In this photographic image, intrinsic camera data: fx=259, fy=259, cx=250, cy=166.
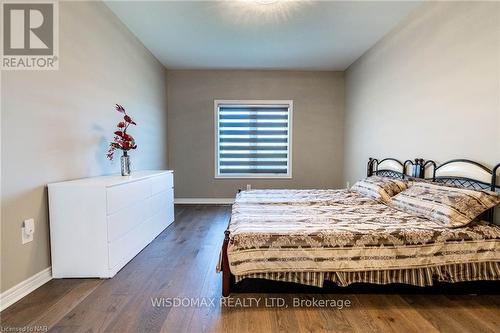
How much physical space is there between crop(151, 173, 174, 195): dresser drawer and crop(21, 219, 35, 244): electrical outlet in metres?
1.29

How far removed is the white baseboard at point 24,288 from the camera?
1742 mm

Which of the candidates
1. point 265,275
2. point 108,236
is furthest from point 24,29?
point 265,275

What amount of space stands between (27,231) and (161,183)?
5.35ft

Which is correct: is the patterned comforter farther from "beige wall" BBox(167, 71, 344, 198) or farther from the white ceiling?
"beige wall" BBox(167, 71, 344, 198)

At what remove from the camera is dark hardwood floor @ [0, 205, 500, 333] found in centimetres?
159

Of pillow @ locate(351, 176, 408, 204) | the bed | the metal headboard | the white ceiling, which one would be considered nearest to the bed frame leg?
the bed

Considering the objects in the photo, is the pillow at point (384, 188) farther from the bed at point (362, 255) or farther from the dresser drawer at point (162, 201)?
the dresser drawer at point (162, 201)

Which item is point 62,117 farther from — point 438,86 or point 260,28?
point 438,86

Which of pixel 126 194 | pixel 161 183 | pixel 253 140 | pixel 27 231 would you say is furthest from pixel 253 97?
pixel 27 231

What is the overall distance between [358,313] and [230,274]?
90 centimetres

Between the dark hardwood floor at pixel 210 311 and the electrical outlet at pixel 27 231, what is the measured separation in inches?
16.2

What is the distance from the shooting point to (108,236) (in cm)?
216

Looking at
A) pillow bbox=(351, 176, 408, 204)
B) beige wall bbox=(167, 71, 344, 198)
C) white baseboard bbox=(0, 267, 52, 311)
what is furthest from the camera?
beige wall bbox=(167, 71, 344, 198)

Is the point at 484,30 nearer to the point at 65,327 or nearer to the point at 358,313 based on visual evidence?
the point at 358,313
